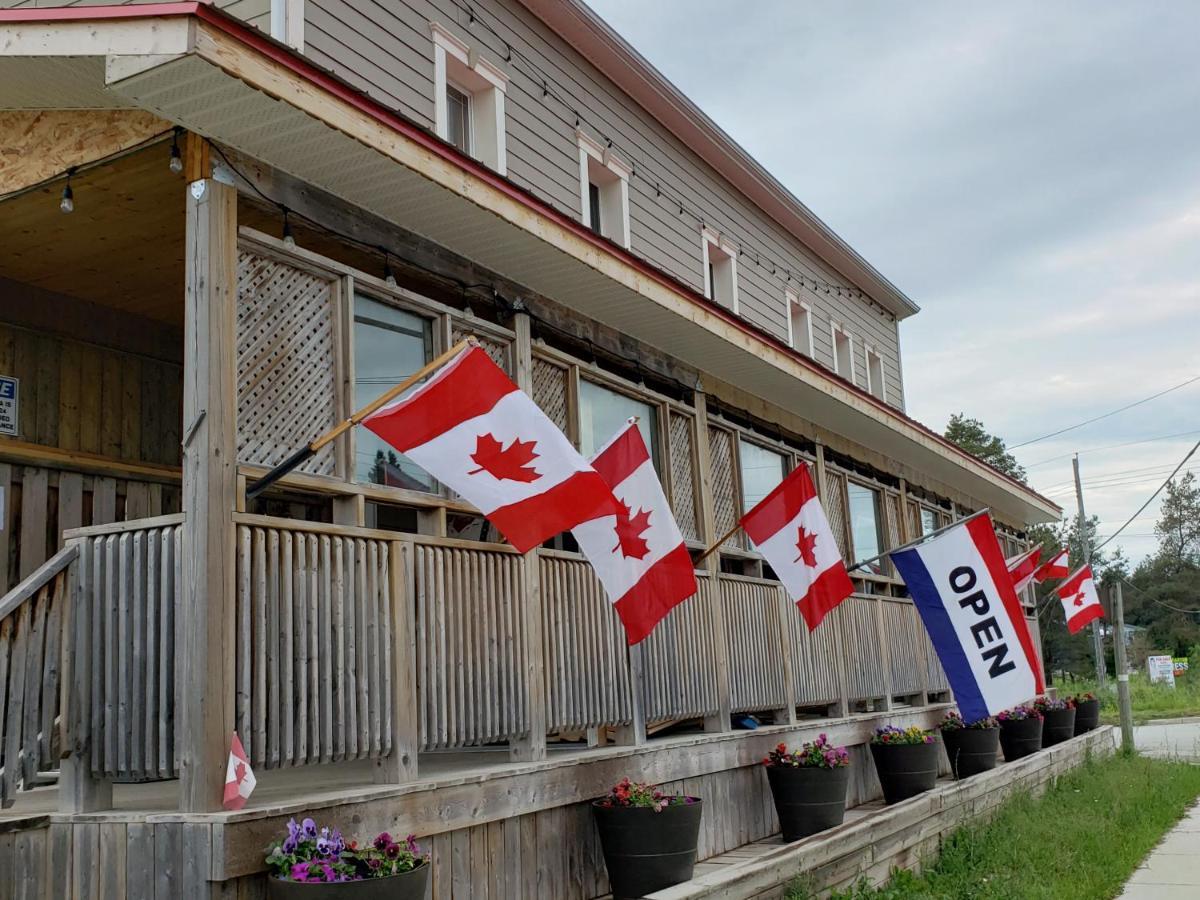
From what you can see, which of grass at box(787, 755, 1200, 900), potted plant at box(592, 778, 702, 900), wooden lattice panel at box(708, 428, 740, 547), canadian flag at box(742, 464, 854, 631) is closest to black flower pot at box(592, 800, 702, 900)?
potted plant at box(592, 778, 702, 900)

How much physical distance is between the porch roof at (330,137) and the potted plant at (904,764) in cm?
395

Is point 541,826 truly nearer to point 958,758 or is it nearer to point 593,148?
point 958,758

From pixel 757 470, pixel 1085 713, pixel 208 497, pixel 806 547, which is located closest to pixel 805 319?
pixel 1085 713

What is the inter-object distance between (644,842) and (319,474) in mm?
2794

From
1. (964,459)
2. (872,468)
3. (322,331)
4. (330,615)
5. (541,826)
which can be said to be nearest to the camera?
(330,615)

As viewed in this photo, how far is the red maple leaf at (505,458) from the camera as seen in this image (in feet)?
18.8

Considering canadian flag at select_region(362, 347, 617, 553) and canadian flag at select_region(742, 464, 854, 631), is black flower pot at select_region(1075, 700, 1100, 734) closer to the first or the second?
canadian flag at select_region(742, 464, 854, 631)

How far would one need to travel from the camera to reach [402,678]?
229 inches

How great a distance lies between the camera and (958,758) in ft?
41.2

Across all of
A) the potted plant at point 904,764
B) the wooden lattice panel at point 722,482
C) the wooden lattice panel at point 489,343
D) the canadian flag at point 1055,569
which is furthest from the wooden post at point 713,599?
the canadian flag at point 1055,569

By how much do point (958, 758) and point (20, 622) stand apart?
10.2 meters

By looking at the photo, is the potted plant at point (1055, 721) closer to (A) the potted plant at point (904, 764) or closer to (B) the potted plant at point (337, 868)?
(A) the potted plant at point (904, 764)

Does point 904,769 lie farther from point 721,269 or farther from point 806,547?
point 721,269

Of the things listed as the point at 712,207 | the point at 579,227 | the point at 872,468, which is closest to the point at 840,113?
the point at 712,207
